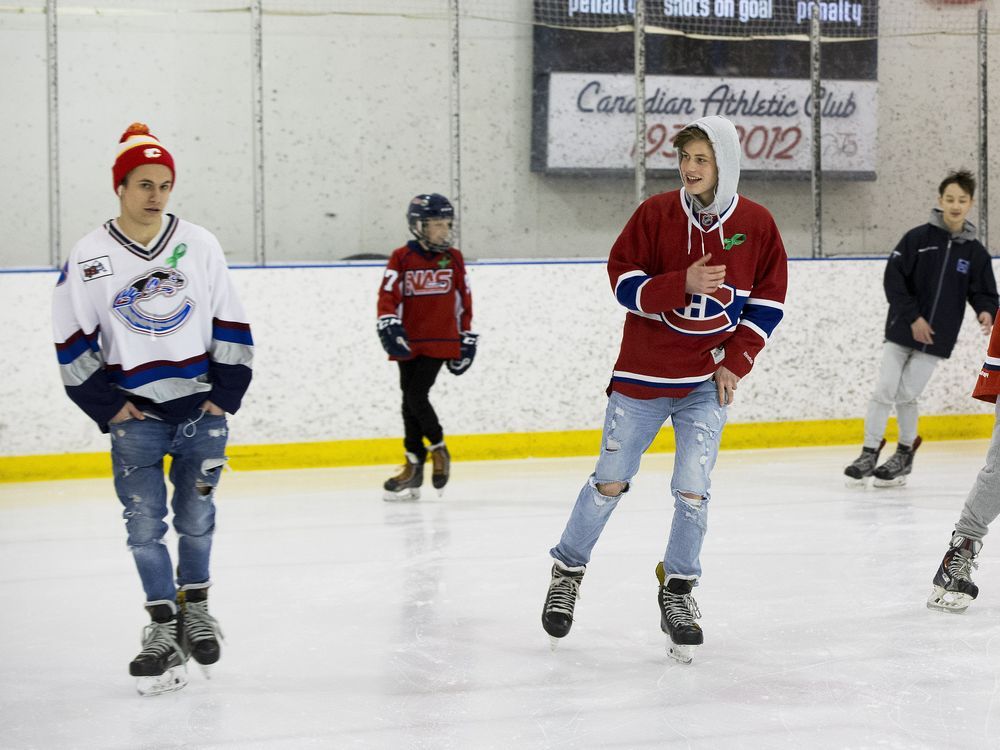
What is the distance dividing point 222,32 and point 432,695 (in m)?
6.10

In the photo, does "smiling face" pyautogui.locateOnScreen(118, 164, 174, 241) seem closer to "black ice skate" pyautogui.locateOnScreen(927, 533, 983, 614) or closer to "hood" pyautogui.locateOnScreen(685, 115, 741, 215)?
"hood" pyautogui.locateOnScreen(685, 115, 741, 215)

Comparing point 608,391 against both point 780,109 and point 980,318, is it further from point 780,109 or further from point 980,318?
point 780,109

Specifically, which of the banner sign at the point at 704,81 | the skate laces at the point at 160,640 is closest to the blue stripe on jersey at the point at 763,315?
the skate laces at the point at 160,640

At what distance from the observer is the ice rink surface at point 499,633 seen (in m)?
2.64

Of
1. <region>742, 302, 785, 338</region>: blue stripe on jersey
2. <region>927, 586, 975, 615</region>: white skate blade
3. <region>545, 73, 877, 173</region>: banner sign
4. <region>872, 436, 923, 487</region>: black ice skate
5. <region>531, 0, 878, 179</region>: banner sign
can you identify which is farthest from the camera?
<region>545, 73, 877, 173</region>: banner sign

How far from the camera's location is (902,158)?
8922mm

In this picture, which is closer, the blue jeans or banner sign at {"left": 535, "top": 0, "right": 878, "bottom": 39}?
the blue jeans

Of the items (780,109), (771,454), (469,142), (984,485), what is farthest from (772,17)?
(984,485)

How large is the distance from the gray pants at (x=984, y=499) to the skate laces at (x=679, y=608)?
92cm

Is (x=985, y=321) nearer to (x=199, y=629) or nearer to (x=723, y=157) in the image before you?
(x=723, y=157)

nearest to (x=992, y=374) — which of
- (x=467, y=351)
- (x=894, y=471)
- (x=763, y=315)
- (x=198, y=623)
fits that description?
(x=763, y=315)

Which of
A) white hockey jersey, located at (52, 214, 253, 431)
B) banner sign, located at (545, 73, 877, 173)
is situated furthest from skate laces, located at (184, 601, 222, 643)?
banner sign, located at (545, 73, 877, 173)

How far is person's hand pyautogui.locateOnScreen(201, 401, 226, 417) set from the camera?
283 cm

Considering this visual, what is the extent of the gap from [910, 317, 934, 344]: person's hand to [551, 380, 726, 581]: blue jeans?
2.64m
